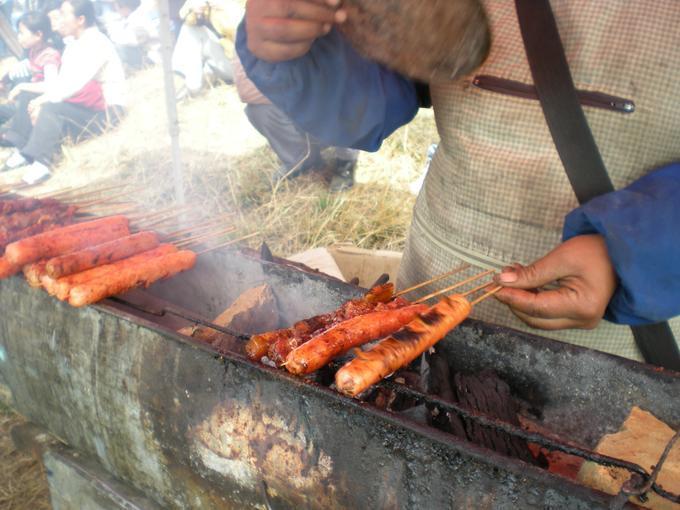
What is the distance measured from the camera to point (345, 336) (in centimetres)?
221

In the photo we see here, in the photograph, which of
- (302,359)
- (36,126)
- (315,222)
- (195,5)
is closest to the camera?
(302,359)

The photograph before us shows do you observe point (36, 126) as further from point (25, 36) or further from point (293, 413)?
point (293, 413)

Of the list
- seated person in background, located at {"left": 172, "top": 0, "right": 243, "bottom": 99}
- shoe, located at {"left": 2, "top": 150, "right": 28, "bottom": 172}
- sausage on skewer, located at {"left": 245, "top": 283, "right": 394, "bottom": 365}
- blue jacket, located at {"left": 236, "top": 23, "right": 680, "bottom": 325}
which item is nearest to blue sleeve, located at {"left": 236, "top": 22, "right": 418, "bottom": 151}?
blue jacket, located at {"left": 236, "top": 23, "right": 680, "bottom": 325}

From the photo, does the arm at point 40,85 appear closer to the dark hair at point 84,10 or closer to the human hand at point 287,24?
the dark hair at point 84,10

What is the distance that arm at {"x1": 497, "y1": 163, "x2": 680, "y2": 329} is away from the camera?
2.09 m

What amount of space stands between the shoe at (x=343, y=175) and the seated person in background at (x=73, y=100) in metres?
5.54

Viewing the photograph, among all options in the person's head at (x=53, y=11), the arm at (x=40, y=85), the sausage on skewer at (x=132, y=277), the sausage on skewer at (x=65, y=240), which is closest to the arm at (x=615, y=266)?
the sausage on skewer at (x=132, y=277)

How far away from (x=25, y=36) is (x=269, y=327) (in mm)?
10909

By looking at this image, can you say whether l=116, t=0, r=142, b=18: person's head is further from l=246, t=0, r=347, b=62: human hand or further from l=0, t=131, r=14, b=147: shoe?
l=246, t=0, r=347, b=62: human hand

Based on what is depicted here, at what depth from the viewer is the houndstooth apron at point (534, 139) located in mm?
2262

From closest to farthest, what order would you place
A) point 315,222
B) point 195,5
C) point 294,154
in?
point 315,222
point 294,154
point 195,5

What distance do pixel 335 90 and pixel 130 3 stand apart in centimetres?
1231

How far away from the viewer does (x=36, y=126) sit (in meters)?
10.9

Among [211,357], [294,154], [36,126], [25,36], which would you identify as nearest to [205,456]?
[211,357]
